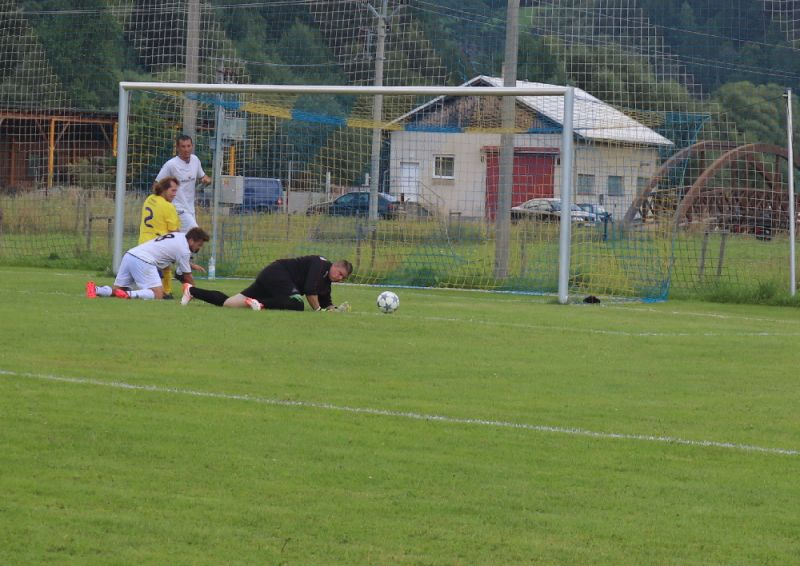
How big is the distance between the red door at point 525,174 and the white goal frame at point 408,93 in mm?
3262

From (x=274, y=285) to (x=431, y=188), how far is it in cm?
833

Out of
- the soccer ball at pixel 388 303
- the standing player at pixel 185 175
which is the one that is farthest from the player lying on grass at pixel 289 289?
the standing player at pixel 185 175

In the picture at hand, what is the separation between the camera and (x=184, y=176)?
18.8 m

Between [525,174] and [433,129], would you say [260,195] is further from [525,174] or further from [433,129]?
[525,174]

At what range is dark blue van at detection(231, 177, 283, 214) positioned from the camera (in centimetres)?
2494

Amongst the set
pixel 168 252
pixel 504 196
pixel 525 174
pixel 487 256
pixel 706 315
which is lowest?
pixel 706 315

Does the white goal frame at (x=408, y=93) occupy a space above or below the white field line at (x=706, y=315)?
above

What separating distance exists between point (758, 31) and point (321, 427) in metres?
22.4

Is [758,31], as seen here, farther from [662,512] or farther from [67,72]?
[67,72]

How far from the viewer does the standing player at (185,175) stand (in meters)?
18.6

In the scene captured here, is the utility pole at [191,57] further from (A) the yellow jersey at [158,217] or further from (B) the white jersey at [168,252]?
(B) the white jersey at [168,252]

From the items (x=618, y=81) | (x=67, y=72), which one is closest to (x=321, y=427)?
(x=618, y=81)

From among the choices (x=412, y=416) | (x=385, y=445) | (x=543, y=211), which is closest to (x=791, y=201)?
(x=543, y=211)

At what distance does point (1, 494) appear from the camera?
6.35 meters
